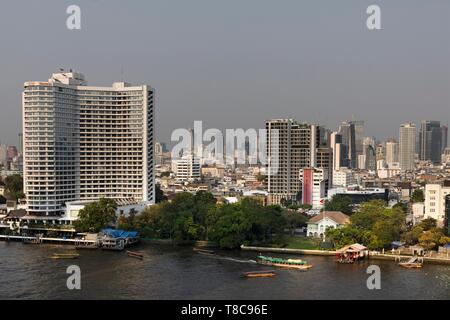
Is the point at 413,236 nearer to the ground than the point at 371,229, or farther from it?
nearer to the ground

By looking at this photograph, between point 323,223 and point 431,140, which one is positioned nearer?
point 323,223

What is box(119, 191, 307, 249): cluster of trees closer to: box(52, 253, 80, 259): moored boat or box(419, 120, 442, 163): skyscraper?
box(52, 253, 80, 259): moored boat

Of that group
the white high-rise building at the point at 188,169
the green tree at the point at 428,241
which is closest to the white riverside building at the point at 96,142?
the green tree at the point at 428,241

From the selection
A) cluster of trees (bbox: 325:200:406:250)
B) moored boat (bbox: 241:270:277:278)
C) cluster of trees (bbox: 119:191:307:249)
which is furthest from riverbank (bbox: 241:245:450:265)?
moored boat (bbox: 241:270:277:278)

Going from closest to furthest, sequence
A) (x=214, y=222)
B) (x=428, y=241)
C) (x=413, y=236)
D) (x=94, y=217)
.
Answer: (x=428, y=241) < (x=413, y=236) < (x=214, y=222) < (x=94, y=217)

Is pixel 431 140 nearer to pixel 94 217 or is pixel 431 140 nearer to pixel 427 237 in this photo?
pixel 427 237

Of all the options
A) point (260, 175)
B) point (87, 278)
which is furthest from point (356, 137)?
point (87, 278)

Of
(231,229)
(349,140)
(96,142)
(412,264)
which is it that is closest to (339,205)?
(231,229)

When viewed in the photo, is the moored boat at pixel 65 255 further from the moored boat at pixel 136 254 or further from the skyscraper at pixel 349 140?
the skyscraper at pixel 349 140
